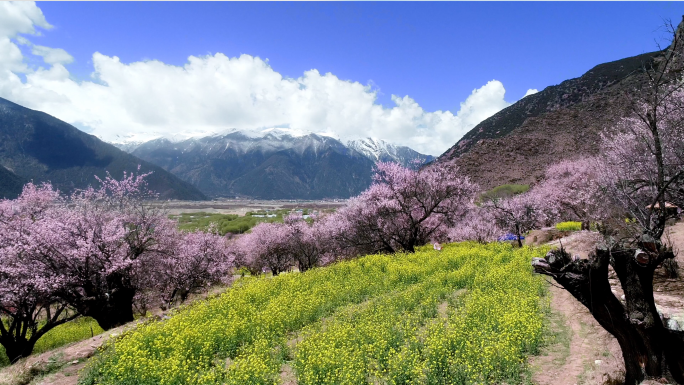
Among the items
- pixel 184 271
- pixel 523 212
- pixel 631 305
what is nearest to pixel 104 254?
pixel 184 271

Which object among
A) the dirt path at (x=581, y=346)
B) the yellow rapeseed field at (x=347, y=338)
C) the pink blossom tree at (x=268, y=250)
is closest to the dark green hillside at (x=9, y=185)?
the pink blossom tree at (x=268, y=250)

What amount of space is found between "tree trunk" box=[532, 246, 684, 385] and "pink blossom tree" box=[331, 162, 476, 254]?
2061 centimetres

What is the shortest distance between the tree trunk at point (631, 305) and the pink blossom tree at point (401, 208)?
20607mm

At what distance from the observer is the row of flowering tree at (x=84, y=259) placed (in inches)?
581

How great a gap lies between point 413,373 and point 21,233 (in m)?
17.7

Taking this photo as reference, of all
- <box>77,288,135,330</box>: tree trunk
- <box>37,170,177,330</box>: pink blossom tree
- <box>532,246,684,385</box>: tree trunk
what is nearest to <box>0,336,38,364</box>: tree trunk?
<box>77,288,135,330</box>: tree trunk

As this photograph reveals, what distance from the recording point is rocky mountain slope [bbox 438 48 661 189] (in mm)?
62062

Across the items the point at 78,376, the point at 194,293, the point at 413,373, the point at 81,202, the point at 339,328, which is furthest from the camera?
the point at 194,293

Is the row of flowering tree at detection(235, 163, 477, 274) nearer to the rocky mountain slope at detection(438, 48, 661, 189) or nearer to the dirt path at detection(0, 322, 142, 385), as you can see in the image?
the dirt path at detection(0, 322, 142, 385)

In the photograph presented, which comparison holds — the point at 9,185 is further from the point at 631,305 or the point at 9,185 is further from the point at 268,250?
the point at 631,305

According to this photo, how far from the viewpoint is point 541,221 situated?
37531 millimetres

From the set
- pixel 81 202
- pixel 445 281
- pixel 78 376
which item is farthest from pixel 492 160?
→ pixel 78 376

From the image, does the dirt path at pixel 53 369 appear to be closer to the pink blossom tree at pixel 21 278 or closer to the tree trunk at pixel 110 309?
the pink blossom tree at pixel 21 278

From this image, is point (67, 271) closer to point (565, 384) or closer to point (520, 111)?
point (565, 384)
